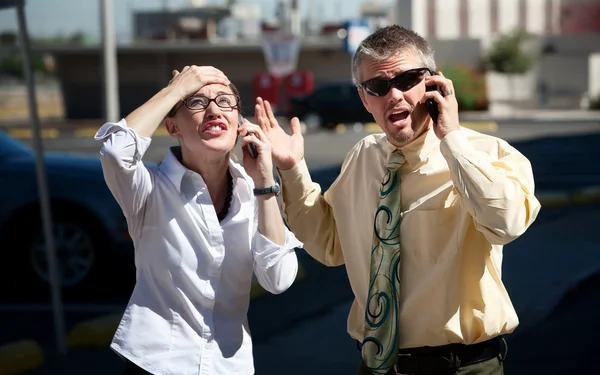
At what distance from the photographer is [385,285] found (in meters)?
2.99

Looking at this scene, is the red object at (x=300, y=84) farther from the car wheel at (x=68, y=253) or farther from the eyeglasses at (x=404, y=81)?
the eyeglasses at (x=404, y=81)

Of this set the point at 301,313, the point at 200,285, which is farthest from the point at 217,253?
the point at 301,313

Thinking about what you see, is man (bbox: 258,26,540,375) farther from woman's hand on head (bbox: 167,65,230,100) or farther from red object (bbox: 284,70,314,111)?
red object (bbox: 284,70,314,111)

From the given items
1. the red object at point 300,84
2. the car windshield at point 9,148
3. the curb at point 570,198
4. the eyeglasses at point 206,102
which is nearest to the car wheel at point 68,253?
the car windshield at point 9,148

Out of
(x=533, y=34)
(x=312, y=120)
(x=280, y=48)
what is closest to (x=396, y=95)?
(x=280, y=48)

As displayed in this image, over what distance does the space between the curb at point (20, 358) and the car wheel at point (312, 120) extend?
86.6ft

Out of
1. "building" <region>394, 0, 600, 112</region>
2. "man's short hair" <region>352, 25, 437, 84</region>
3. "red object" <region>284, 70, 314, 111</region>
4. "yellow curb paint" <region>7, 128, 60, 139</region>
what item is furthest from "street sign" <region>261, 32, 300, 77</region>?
"man's short hair" <region>352, 25, 437, 84</region>

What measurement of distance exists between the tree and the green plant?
13.8 feet

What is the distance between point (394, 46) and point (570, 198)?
429 inches

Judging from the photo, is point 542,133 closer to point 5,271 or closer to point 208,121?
point 5,271

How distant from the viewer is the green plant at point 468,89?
4238 centimetres

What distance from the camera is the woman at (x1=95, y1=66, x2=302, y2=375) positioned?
9.78 ft

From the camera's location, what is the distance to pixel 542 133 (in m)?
28.2

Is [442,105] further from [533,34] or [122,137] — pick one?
[533,34]
